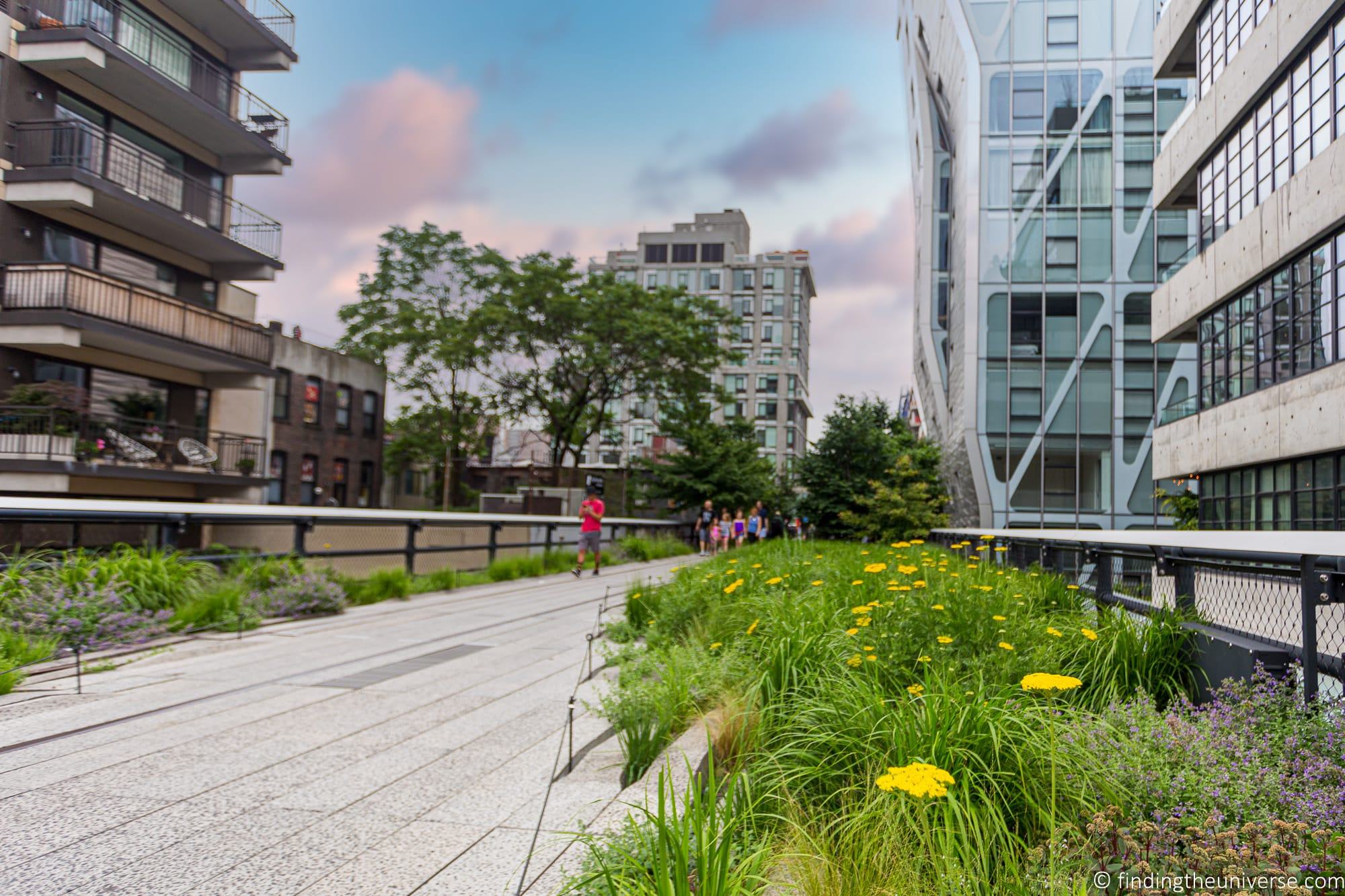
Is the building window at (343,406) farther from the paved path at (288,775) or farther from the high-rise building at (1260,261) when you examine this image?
the paved path at (288,775)

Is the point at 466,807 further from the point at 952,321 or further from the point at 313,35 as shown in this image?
the point at 952,321

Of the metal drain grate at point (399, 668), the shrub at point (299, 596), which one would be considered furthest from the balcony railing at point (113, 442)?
the metal drain grate at point (399, 668)

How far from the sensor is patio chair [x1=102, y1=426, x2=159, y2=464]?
2222 centimetres

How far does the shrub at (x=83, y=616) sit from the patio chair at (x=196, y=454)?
18133 millimetres

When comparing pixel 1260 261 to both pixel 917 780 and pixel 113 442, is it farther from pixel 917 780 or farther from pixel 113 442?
pixel 113 442

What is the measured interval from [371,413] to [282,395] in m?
6.31

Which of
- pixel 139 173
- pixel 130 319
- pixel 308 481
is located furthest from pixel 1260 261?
pixel 308 481

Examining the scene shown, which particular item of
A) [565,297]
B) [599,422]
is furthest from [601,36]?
[599,422]

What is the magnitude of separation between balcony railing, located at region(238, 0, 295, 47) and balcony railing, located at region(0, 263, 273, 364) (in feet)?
29.5

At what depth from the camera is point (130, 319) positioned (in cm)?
2230

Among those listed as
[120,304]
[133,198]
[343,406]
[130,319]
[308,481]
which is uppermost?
[133,198]

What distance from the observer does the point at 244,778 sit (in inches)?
173

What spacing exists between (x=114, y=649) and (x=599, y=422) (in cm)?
3279

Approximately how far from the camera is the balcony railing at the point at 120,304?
2039 cm
